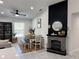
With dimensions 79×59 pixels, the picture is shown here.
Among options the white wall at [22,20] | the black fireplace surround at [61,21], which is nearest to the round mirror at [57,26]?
the black fireplace surround at [61,21]

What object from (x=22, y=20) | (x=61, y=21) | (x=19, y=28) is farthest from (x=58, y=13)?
(x=19, y=28)

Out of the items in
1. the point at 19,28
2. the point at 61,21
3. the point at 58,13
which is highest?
the point at 58,13

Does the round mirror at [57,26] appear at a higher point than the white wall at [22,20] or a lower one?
lower

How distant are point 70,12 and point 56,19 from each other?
3.56 ft

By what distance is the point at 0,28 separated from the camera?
9781mm

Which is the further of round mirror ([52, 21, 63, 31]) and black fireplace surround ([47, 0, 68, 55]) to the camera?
round mirror ([52, 21, 63, 31])

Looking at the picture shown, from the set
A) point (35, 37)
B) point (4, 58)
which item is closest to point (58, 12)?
point (35, 37)

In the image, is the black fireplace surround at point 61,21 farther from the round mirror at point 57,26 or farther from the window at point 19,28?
the window at point 19,28

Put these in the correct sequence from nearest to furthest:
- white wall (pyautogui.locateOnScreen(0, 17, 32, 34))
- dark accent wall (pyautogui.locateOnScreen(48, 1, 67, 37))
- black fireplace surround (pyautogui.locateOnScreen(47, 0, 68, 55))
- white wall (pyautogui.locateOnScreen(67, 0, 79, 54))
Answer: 1. white wall (pyautogui.locateOnScreen(67, 0, 79, 54))
2. black fireplace surround (pyautogui.locateOnScreen(47, 0, 68, 55))
3. dark accent wall (pyautogui.locateOnScreen(48, 1, 67, 37))
4. white wall (pyautogui.locateOnScreen(0, 17, 32, 34))

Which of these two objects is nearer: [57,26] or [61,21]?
[61,21]

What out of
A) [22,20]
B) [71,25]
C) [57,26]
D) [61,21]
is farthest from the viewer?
[22,20]

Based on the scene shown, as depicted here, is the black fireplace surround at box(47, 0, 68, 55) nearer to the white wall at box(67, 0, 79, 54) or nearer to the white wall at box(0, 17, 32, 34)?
the white wall at box(67, 0, 79, 54)

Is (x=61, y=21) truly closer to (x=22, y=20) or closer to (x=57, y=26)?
(x=57, y=26)

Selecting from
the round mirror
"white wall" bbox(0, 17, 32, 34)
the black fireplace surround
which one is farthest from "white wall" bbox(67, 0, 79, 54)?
"white wall" bbox(0, 17, 32, 34)
